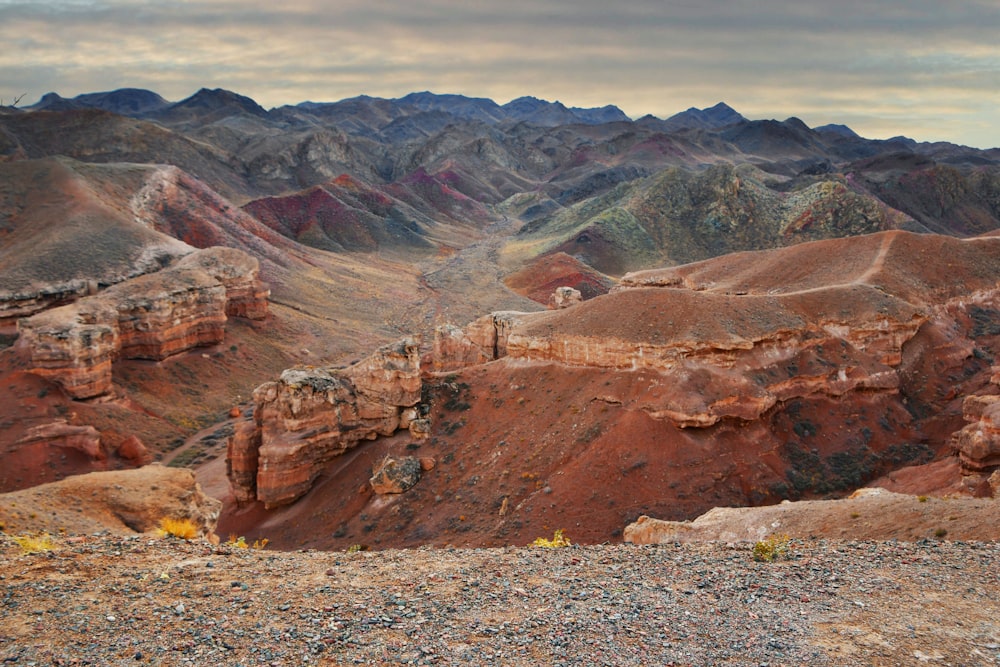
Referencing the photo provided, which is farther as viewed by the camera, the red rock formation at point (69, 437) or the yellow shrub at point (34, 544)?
the red rock formation at point (69, 437)

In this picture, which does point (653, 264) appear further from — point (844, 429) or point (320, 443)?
point (320, 443)

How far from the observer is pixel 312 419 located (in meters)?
32.0

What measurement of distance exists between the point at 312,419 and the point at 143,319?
21.4m

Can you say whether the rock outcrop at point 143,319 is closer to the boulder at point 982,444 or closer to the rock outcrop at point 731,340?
the rock outcrop at point 731,340

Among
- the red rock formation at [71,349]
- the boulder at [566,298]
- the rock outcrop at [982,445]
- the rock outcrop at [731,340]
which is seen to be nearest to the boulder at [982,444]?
the rock outcrop at [982,445]

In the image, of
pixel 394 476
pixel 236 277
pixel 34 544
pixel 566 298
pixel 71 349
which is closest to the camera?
pixel 34 544

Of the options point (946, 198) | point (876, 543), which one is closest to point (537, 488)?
point (876, 543)

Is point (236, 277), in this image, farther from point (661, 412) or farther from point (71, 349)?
point (661, 412)

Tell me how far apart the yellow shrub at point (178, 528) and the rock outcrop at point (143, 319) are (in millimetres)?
23605

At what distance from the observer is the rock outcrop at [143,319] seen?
3856 cm

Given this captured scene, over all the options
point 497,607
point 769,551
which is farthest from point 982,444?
point 497,607

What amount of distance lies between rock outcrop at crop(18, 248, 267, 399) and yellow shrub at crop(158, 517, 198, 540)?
929 inches

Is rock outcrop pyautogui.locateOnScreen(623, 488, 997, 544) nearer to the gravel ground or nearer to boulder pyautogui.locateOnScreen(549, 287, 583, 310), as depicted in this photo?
the gravel ground

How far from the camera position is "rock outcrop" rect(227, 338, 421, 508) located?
31578 millimetres
